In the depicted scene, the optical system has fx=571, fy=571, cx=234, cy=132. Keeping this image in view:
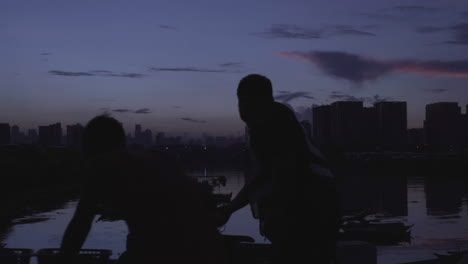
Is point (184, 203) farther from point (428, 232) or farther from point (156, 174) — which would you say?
point (428, 232)

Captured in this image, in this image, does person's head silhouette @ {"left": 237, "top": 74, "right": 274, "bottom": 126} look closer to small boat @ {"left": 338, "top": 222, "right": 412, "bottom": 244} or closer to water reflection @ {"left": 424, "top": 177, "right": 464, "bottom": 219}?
small boat @ {"left": 338, "top": 222, "right": 412, "bottom": 244}

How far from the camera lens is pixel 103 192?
246 cm

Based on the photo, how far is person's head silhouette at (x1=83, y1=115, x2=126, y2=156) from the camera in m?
2.61

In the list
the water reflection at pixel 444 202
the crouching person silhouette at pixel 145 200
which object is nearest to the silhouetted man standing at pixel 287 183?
the crouching person silhouette at pixel 145 200

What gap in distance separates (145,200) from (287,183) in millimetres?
794

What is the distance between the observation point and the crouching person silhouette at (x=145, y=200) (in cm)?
248

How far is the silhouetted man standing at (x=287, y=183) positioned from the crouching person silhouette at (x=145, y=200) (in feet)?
1.55

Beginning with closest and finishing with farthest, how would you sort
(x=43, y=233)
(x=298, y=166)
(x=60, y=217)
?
1. (x=298, y=166)
2. (x=43, y=233)
3. (x=60, y=217)

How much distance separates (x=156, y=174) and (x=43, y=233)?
171 ft

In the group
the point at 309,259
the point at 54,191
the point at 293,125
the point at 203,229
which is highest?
the point at 293,125

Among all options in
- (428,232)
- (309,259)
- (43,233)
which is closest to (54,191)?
(43,233)

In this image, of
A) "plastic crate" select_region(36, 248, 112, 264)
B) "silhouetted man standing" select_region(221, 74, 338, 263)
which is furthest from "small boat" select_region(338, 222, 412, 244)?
"silhouetted man standing" select_region(221, 74, 338, 263)

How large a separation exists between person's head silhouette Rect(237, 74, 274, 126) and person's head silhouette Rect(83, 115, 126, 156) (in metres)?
0.77

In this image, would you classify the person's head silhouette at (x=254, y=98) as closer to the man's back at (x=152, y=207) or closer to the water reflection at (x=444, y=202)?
the man's back at (x=152, y=207)
